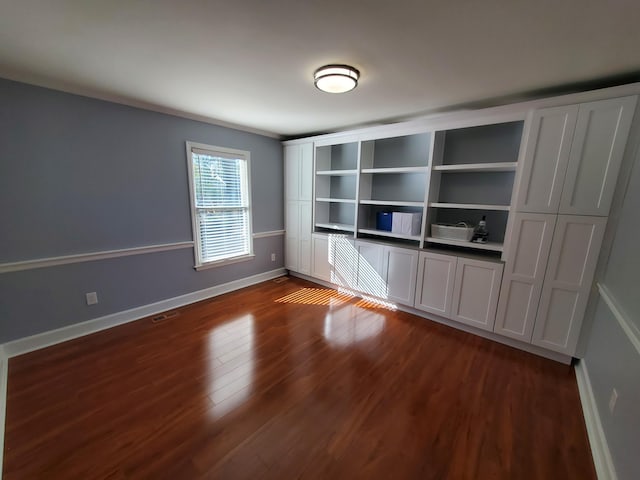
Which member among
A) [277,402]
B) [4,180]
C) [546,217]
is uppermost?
[4,180]

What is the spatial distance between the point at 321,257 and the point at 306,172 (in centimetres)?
136

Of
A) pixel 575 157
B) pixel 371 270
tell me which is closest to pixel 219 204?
pixel 371 270

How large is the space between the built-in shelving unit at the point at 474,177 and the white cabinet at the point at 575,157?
32cm

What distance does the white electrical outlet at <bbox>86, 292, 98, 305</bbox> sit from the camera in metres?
2.56

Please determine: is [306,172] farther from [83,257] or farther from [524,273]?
[524,273]

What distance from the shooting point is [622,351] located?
145cm

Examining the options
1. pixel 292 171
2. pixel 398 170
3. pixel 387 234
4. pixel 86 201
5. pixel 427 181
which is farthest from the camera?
pixel 292 171

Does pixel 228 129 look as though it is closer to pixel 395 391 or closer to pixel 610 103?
pixel 395 391

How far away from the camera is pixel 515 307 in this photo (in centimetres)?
241

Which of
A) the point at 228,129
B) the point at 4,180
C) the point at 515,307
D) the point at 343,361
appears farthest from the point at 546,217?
the point at 4,180

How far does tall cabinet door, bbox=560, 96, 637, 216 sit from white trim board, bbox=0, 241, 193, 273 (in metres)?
4.01

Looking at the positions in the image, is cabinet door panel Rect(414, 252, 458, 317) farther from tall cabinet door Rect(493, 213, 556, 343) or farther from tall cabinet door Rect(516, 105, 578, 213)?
tall cabinet door Rect(516, 105, 578, 213)

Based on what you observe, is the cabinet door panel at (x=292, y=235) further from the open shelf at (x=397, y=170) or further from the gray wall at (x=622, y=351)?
the gray wall at (x=622, y=351)

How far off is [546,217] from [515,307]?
875mm
